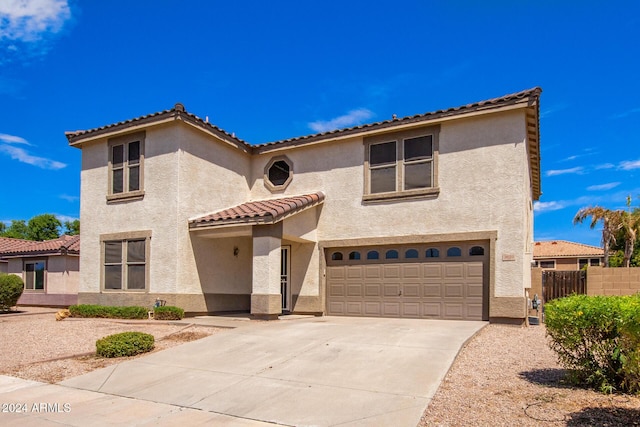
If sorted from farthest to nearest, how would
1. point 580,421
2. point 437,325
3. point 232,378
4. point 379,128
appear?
Answer: point 379,128, point 437,325, point 232,378, point 580,421

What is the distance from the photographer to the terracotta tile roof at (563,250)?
40.7m

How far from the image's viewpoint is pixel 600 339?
700cm

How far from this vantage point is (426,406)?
662 cm

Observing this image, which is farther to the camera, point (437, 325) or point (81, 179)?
point (81, 179)

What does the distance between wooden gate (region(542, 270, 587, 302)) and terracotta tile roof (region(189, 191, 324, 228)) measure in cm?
892

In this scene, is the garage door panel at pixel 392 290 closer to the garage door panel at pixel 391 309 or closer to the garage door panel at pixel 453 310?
the garage door panel at pixel 391 309

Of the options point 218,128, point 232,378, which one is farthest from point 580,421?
point 218,128

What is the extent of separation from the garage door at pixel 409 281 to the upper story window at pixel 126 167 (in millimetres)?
6738

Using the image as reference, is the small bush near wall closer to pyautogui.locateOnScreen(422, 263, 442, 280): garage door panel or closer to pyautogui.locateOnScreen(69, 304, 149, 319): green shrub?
pyautogui.locateOnScreen(422, 263, 442, 280): garage door panel

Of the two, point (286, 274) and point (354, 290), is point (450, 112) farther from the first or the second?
point (286, 274)

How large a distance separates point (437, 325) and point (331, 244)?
464 cm

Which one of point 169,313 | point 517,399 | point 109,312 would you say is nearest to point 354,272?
point 169,313

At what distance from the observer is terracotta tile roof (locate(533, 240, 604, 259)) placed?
133 feet

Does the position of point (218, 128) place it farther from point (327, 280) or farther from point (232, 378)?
point (232, 378)
